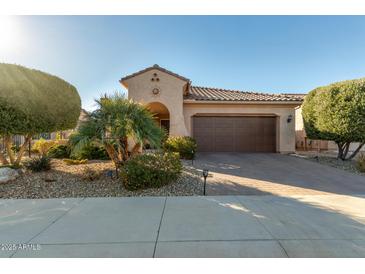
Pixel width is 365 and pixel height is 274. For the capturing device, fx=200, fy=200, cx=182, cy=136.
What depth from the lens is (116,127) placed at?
6.41 m

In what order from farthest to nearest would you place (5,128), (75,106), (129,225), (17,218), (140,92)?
1. (140,92)
2. (75,106)
3. (5,128)
4. (17,218)
5. (129,225)

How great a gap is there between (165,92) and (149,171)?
8.08 meters

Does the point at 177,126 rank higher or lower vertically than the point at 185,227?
higher

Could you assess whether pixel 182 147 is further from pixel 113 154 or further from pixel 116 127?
pixel 116 127

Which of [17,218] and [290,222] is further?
[17,218]

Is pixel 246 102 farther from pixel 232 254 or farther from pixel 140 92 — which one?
pixel 232 254

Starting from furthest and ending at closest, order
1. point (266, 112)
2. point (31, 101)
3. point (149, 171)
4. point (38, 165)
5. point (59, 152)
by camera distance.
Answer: point (266, 112) → point (59, 152) → point (38, 165) → point (31, 101) → point (149, 171)

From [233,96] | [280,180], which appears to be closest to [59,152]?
[280,180]

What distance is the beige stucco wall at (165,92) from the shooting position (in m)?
13.0

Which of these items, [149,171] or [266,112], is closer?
[149,171]

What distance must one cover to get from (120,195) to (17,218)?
2254 mm

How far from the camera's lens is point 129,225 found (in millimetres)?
3844

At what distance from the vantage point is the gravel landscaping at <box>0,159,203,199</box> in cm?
576

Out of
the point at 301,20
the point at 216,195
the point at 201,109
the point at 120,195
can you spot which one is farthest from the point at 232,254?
the point at 201,109
